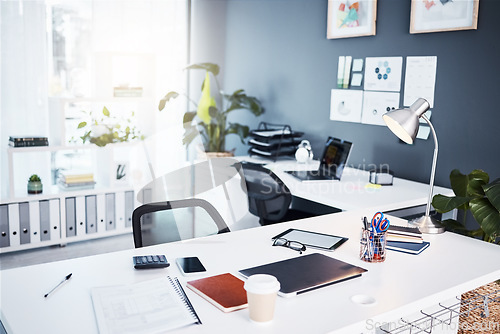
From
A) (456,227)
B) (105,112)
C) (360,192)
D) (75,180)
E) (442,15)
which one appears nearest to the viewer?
(456,227)

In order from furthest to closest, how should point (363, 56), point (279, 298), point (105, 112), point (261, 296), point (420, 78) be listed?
point (105, 112) < point (363, 56) < point (420, 78) < point (279, 298) < point (261, 296)

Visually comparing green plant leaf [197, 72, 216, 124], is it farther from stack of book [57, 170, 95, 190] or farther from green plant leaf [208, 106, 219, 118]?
stack of book [57, 170, 95, 190]

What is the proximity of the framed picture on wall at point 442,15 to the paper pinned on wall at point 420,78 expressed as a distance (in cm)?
18

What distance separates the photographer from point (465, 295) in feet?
5.87

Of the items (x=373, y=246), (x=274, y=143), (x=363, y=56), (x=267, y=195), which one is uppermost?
(x=363, y=56)

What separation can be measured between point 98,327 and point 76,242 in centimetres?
300

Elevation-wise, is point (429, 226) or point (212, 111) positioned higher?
point (212, 111)

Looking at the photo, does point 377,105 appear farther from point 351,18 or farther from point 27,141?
point 27,141

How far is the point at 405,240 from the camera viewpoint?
187 centimetres

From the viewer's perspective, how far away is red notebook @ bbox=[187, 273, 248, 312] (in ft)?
4.23

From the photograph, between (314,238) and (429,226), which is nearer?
(314,238)

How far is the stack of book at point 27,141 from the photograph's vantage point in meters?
3.70

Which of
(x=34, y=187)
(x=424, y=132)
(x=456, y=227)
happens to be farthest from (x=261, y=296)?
(x=34, y=187)

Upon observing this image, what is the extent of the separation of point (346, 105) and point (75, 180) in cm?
219
